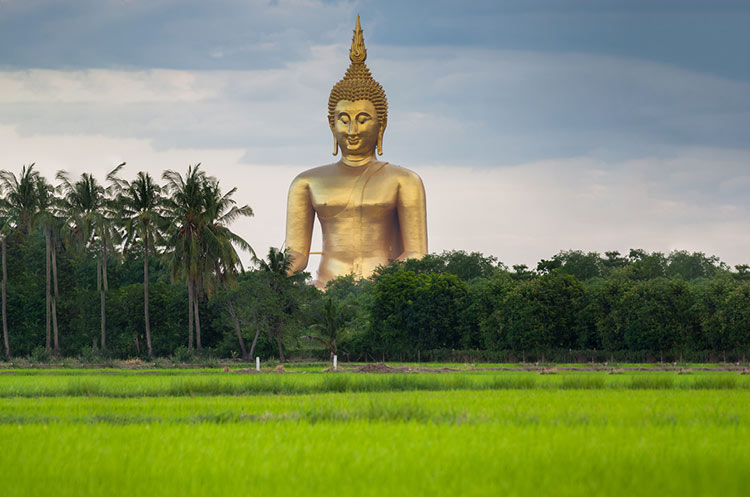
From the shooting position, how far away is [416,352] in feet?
171

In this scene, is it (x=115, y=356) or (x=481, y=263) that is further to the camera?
(x=481, y=263)

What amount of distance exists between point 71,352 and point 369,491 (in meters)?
49.8

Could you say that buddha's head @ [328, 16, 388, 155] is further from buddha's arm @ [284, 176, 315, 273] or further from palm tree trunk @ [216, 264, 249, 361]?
palm tree trunk @ [216, 264, 249, 361]

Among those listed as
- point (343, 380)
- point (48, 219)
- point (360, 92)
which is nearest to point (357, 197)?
point (360, 92)

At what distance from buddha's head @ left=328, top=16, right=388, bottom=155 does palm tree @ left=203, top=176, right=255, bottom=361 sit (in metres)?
20.3

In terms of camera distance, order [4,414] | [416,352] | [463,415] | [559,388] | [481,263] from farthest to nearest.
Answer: [481,263]
[416,352]
[559,388]
[4,414]
[463,415]

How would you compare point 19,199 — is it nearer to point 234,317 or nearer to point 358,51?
point 234,317

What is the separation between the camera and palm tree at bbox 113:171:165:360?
44.4 metres

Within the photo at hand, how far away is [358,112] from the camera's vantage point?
213 feet

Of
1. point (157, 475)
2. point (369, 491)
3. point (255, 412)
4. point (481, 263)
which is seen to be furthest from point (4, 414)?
point (481, 263)

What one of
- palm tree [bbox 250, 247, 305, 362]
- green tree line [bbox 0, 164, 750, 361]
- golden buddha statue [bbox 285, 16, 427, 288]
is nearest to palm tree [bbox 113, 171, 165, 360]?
green tree line [bbox 0, 164, 750, 361]

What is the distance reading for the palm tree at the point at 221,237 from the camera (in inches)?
1762

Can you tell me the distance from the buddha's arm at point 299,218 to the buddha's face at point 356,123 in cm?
505

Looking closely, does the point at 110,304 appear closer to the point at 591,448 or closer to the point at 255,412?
the point at 255,412
